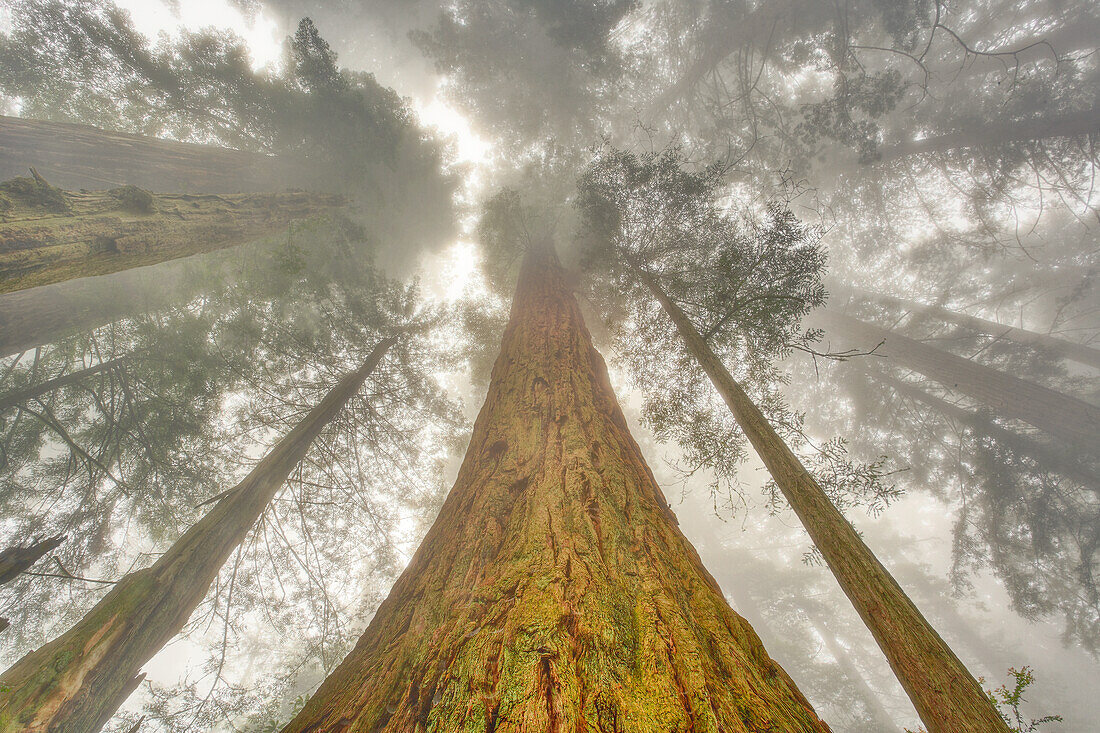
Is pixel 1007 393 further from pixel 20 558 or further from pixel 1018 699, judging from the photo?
pixel 20 558

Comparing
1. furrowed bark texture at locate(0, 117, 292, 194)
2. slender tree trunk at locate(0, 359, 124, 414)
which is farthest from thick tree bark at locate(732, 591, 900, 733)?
furrowed bark texture at locate(0, 117, 292, 194)

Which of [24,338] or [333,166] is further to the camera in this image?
[333,166]

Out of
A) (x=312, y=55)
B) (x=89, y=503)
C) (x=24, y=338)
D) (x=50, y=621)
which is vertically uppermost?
(x=312, y=55)

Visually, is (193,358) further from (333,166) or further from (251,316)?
(333,166)

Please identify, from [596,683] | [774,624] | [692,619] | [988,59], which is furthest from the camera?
[774,624]

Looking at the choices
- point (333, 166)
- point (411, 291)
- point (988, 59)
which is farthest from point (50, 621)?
point (988, 59)

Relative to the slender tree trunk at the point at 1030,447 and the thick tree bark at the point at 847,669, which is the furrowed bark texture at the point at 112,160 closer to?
the slender tree trunk at the point at 1030,447

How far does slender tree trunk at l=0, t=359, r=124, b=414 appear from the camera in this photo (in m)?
7.01

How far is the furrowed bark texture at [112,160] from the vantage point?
259 inches

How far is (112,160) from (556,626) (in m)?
11.5

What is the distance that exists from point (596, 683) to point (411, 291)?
9086 mm

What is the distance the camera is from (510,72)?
1422 centimetres

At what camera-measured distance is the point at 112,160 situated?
23.9ft

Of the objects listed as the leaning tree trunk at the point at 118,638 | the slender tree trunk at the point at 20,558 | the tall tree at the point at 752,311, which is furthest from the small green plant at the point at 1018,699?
the slender tree trunk at the point at 20,558
